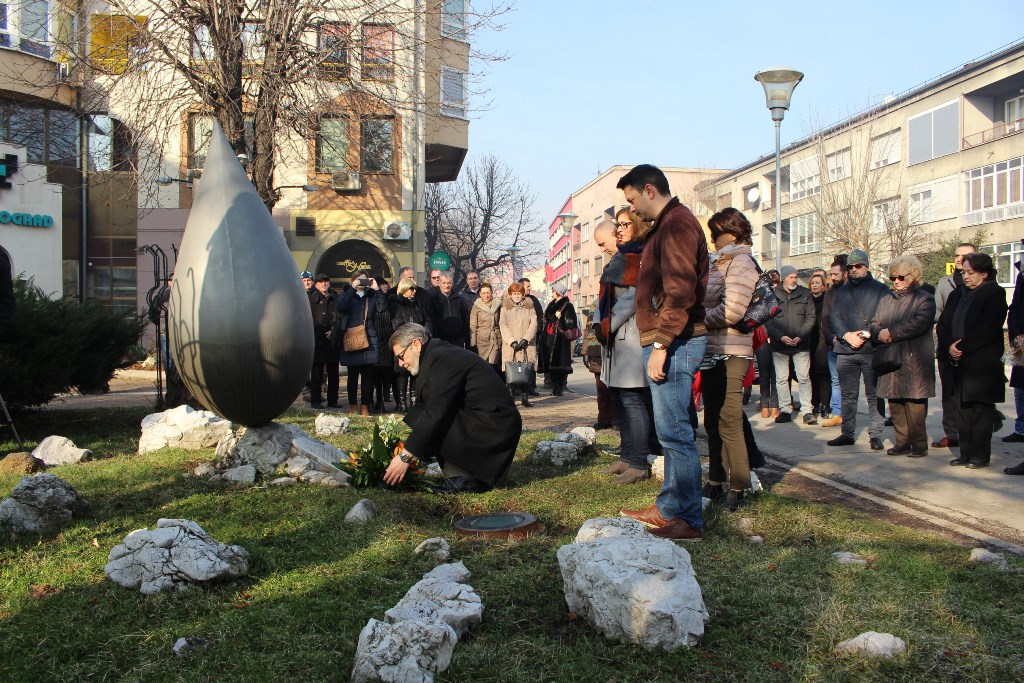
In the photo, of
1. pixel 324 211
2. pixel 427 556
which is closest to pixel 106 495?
pixel 427 556

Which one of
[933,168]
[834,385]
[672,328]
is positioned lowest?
[834,385]

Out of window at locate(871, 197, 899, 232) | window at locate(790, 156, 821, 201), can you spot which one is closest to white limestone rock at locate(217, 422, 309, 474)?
window at locate(871, 197, 899, 232)

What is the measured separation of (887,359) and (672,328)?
452 centimetres

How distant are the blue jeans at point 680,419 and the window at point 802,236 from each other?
45860 millimetres

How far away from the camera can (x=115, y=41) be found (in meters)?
13.3

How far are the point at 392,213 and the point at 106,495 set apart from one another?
22.3m

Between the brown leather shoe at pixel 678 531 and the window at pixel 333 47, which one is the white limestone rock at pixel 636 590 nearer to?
the brown leather shoe at pixel 678 531

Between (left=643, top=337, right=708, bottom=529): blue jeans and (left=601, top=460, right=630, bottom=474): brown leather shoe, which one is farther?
(left=601, top=460, right=630, bottom=474): brown leather shoe

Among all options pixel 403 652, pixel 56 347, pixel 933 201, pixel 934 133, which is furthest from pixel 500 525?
pixel 934 133

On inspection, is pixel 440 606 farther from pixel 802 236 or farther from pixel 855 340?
pixel 802 236

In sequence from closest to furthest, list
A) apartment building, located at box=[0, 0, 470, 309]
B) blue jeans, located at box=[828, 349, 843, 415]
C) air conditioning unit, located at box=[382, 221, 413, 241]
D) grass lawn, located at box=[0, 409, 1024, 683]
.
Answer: grass lawn, located at box=[0, 409, 1024, 683]
blue jeans, located at box=[828, 349, 843, 415]
apartment building, located at box=[0, 0, 470, 309]
air conditioning unit, located at box=[382, 221, 413, 241]

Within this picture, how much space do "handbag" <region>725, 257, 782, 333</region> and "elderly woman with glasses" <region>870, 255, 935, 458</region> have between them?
2637 millimetres

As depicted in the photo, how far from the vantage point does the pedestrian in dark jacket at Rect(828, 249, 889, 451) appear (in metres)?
8.82

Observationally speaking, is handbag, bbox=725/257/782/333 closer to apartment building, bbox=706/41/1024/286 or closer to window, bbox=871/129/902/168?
apartment building, bbox=706/41/1024/286
